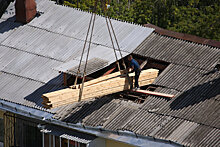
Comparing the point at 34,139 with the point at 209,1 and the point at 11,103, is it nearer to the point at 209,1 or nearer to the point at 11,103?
the point at 11,103

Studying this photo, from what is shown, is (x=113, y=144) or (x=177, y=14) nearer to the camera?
(x=113, y=144)

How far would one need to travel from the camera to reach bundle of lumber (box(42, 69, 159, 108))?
84.2 ft

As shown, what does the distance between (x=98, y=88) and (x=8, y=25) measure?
10724 mm

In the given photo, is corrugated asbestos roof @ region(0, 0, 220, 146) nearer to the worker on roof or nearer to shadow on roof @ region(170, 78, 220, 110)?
shadow on roof @ region(170, 78, 220, 110)

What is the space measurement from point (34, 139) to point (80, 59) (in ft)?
15.0

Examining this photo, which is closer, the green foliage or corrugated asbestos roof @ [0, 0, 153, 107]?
corrugated asbestos roof @ [0, 0, 153, 107]

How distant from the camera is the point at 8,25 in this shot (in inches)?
1406

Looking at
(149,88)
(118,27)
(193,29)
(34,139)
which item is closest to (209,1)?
(193,29)

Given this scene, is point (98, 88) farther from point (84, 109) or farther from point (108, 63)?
point (108, 63)

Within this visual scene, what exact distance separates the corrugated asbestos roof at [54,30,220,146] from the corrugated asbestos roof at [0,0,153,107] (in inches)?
75.8

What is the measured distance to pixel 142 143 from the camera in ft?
82.3

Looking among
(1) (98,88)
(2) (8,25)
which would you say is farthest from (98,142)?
(2) (8,25)

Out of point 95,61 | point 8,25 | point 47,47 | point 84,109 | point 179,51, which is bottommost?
point 84,109

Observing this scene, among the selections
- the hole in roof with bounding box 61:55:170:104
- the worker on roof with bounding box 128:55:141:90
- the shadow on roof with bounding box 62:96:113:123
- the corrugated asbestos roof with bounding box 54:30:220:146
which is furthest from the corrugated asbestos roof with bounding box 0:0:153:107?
the corrugated asbestos roof with bounding box 54:30:220:146
